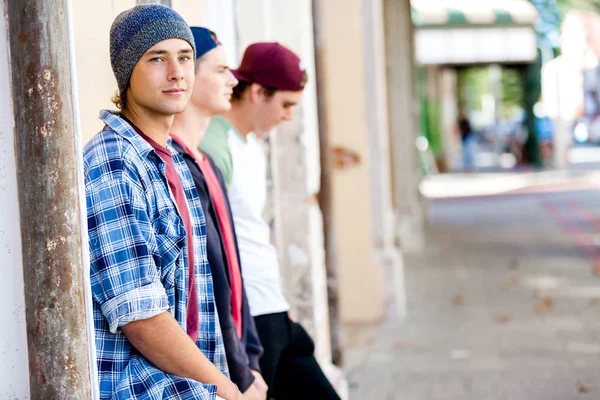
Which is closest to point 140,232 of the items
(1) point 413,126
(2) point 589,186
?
(1) point 413,126

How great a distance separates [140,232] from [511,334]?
6.09 m

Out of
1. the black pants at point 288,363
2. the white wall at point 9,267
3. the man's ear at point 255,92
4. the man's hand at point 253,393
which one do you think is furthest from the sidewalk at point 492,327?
the white wall at point 9,267

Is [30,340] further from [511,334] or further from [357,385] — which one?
[511,334]

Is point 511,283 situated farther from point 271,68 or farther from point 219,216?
point 219,216

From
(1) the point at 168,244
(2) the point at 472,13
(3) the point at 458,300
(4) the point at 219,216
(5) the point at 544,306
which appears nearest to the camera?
(1) the point at 168,244

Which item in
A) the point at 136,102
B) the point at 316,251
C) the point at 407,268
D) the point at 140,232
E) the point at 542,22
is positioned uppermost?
the point at 542,22

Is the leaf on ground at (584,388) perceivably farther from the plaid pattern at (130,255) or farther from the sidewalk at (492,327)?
the plaid pattern at (130,255)

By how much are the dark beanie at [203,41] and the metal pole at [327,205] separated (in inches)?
125

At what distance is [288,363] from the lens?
153 inches

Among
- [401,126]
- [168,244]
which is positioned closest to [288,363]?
[168,244]

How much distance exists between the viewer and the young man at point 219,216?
9.64 feet

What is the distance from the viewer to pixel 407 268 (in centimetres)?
1240

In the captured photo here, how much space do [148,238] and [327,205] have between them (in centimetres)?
412

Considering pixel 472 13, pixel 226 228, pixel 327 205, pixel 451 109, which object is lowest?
pixel 327 205
